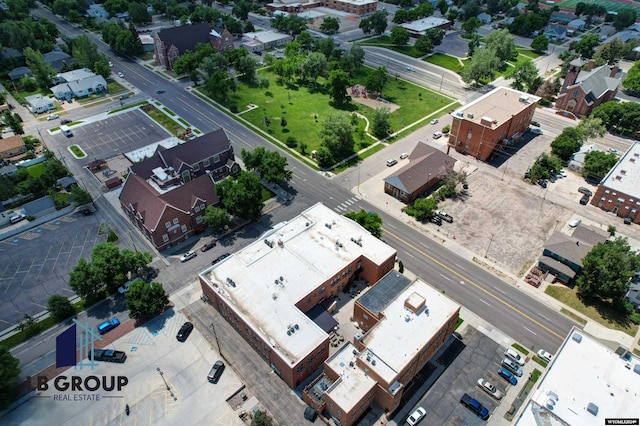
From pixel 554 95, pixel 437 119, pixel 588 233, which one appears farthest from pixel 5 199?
pixel 554 95

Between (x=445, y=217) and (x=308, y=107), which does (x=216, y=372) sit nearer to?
(x=445, y=217)

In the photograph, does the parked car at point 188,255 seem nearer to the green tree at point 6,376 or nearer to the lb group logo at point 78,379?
the lb group logo at point 78,379

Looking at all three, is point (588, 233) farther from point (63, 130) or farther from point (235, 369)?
point (63, 130)

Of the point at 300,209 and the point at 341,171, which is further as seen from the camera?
the point at 341,171

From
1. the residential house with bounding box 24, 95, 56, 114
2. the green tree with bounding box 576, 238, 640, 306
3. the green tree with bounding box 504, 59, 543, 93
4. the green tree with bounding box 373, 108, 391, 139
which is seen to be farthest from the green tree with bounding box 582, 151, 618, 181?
the residential house with bounding box 24, 95, 56, 114

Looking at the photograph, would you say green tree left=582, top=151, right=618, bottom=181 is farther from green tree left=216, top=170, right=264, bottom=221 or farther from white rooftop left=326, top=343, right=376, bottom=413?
green tree left=216, top=170, right=264, bottom=221
